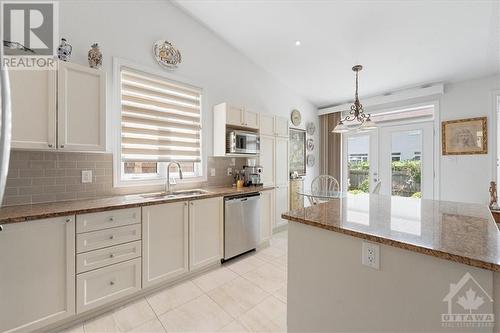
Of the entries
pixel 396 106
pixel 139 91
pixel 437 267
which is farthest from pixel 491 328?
pixel 396 106

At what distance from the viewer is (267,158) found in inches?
145

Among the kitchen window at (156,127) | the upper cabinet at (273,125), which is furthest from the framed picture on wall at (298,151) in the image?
the kitchen window at (156,127)

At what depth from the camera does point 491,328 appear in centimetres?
76

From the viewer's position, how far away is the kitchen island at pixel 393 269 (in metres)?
0.80

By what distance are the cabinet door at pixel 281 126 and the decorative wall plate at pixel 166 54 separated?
5.96 feet

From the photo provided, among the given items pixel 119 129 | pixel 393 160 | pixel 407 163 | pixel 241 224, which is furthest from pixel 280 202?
pixel 119 129

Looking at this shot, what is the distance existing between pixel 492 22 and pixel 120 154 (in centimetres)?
431

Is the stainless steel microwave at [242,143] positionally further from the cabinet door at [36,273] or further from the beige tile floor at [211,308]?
the cabinet door at [36,273]

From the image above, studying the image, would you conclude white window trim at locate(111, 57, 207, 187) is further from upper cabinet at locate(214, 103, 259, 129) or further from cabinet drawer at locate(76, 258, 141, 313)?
cabinet drawer at locate(76, 258, 141, 313)

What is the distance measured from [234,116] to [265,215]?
5.12 ft

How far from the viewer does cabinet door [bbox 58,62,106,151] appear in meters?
1.76

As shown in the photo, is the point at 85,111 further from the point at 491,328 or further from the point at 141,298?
the point at 491,328

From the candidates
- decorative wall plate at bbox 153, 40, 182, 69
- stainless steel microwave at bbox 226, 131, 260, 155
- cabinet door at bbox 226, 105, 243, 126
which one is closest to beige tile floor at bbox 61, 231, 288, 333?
stainless steel microwave at bbox 226, 131, 260, 155

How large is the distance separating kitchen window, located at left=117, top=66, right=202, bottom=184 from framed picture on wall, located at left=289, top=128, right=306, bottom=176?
2260 mm
